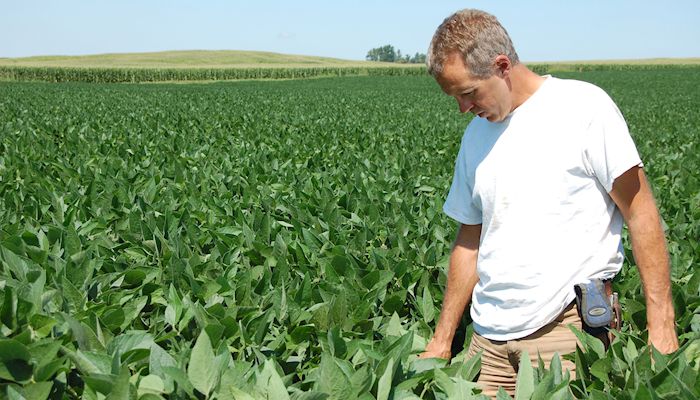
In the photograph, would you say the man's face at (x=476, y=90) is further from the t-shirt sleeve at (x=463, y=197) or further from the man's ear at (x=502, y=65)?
the t-shirt sleeve at (x=463, y=197)

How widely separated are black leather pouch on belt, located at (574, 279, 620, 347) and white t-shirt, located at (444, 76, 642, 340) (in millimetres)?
69

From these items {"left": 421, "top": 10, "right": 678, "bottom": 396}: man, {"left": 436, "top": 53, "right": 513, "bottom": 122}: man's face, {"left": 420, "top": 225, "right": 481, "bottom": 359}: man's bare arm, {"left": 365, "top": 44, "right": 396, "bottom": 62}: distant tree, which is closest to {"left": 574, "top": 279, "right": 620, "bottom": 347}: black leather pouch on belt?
{"left": 421, "top": 10, "right": 678, "bottom": 396}: man

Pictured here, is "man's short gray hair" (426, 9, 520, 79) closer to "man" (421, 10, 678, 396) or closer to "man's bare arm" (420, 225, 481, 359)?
"man" (421, 10, 678, 396)

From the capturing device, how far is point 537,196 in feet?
8.46

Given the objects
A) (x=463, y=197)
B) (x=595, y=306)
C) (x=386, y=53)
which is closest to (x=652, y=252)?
(x=595, y=306)

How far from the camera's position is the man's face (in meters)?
2.47

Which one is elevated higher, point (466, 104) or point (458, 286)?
point (466, 104)

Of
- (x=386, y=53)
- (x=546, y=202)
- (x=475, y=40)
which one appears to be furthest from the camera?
(x=386, y=53)

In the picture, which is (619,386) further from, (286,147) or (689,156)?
(689,156)

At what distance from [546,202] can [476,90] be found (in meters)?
0.52

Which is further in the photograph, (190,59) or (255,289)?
(190,59)

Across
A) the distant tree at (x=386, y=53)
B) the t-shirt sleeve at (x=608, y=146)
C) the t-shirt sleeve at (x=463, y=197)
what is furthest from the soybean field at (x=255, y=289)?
the distant tree at (x=386, y=53)

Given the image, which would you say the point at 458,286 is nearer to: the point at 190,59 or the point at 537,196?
the point at 537,196

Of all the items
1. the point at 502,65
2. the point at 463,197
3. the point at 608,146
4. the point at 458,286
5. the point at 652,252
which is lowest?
the point at 458,286
